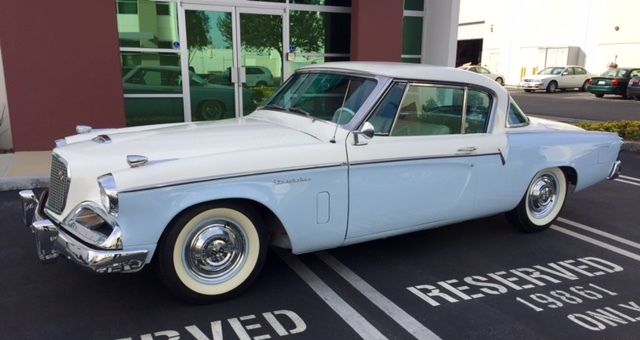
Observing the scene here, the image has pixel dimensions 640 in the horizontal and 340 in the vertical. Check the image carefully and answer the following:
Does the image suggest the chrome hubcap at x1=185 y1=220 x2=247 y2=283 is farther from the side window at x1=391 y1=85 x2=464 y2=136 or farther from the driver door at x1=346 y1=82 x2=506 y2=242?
the side window at x1=391 y1=85 x2=464 y2=136

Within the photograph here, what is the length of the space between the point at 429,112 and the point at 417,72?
365mm

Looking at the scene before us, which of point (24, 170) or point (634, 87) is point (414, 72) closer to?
point (24, 170)

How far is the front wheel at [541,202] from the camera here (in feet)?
17.2

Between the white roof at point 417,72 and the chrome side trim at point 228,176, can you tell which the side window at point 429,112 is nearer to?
the white roof at point 417,72

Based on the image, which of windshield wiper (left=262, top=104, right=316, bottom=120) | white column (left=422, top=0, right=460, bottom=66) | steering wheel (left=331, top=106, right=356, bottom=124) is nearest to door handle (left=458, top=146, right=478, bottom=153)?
steering wheel (left=331, top=106, right=356, bottom=124)

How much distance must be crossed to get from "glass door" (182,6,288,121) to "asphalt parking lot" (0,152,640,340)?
5.16 m

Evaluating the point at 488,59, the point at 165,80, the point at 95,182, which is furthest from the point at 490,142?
the point at 488,59

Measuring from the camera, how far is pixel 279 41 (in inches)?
411

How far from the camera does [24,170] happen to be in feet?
23.5

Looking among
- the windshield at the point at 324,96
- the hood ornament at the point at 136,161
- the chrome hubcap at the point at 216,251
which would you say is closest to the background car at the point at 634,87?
the windshield at the point at 324,96

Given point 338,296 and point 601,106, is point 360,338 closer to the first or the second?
point 338,296

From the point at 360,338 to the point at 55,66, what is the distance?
725 cm

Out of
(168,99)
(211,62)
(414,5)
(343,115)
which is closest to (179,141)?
(343,115)

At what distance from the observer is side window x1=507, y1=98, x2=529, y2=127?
16.5 ft
